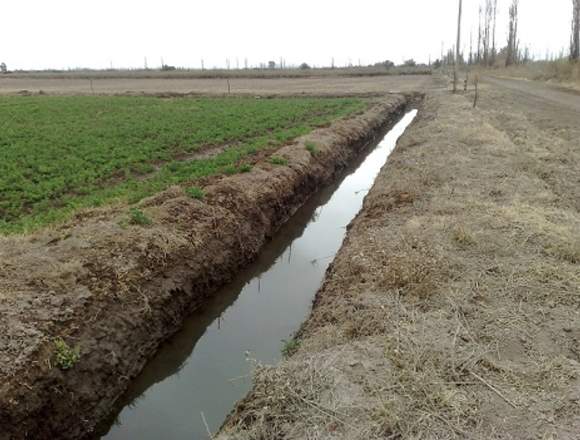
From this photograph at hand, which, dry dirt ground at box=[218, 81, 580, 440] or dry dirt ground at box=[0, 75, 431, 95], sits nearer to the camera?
dry dirt ground at box=[218, 81, 580, 440]

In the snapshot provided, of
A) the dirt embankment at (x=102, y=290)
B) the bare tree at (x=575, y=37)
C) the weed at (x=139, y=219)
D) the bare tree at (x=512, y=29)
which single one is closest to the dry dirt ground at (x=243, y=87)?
the bare tree at (x=575, y=37)

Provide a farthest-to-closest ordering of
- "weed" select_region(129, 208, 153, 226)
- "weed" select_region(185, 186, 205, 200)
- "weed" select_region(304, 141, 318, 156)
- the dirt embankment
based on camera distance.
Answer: "weed" select_region(304, 141, 318, 156)
"weed" select_region(185, 186, 205, 200)
"weed" select_region(129, 208, 153, 226)
the dirt embankment

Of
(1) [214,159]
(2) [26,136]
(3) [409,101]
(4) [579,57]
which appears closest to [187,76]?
(3) [409,101]

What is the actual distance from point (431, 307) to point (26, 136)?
55.1ft

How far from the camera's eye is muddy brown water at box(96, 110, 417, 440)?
5898 mm

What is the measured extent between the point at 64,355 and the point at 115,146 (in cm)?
1175

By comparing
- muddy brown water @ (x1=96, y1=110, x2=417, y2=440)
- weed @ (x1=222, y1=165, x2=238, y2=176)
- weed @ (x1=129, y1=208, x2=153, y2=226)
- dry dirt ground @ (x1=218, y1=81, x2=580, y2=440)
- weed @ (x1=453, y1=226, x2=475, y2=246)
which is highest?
weed @ (x1=222, y1=165, x2=238, y2=176)

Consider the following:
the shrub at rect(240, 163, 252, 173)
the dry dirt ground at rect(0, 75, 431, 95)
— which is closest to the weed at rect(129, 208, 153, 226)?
the shrub at rect(240, 163, 252, 173)

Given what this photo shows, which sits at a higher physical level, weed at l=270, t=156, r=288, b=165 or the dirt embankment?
weed at l=270, t=156, r=288, b=165

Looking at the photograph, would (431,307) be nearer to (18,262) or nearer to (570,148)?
(18,262)

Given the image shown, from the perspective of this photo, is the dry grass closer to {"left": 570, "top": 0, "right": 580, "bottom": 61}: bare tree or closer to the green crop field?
{"left": 570, "top": 0, "right": 580, "bottom": 61}: bare tree

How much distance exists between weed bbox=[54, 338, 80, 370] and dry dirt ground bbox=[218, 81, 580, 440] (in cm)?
214

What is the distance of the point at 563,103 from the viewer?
27.9 m

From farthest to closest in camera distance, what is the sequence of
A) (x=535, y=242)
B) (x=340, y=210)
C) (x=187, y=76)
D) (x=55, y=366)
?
(x=187, y=76), (x=340, y=210), (x=535, y=242), (x=55, y=366)
